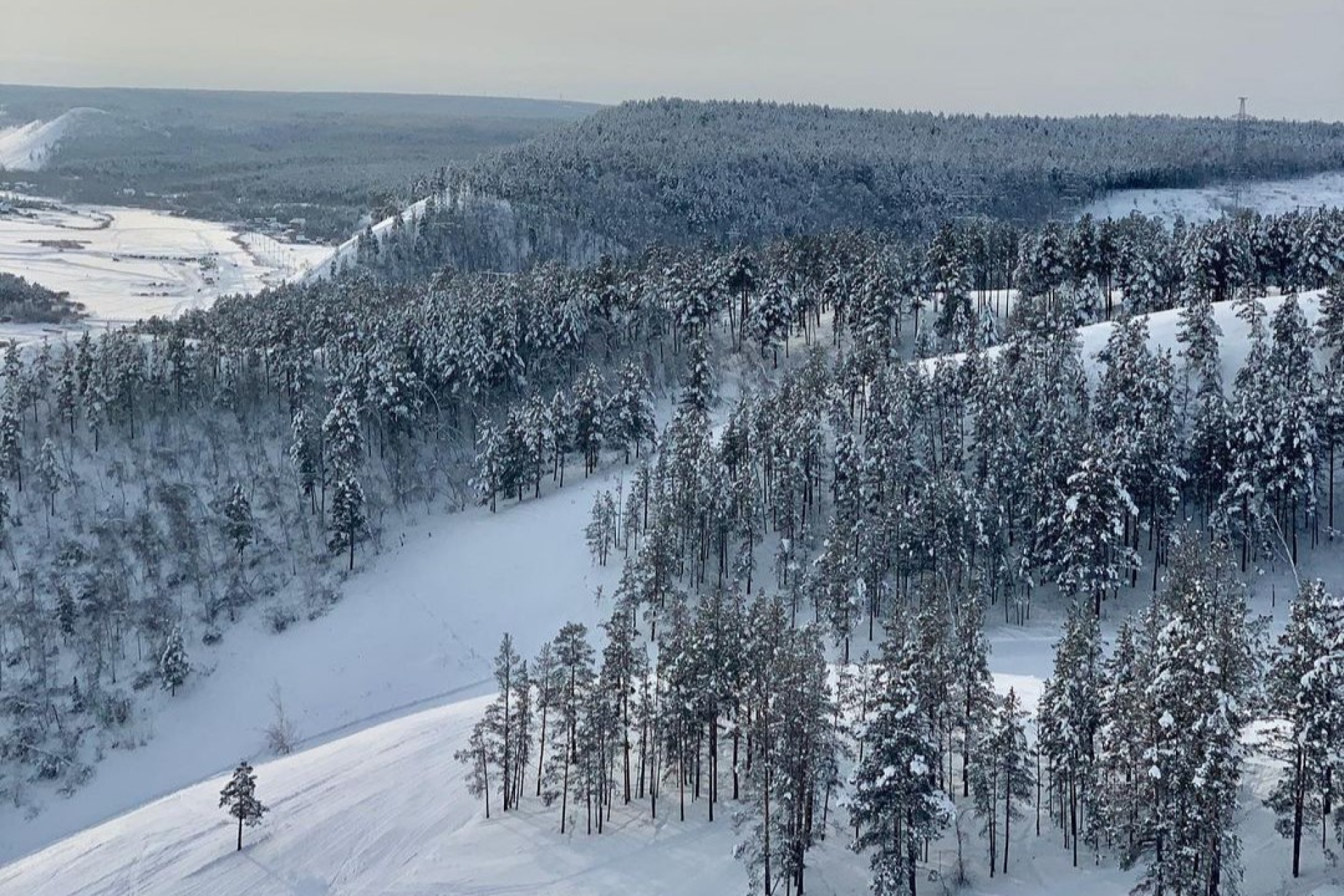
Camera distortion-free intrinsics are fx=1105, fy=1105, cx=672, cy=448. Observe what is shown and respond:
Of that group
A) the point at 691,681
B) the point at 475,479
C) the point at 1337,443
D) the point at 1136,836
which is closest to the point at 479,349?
the point at 475,479

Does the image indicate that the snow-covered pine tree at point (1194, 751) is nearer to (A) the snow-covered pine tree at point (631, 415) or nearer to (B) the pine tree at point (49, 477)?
(A) the snow-covered pine tree at point (631, 415)

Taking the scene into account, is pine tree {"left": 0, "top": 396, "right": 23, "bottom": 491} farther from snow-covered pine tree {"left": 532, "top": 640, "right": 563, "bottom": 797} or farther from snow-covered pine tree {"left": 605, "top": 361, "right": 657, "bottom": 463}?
snow-covered pine tree {"left": 532, "top": 640, "right": 563, "bottom": 797}

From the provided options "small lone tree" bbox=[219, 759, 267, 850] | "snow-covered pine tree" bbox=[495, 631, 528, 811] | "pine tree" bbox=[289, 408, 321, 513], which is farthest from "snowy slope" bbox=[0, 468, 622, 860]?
"snow-covered pine tree" bbox=[495, 631, 528, 811]

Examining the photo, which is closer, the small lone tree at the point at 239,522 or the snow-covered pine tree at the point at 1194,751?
the snow-covered pine tree at the point at 1194,751

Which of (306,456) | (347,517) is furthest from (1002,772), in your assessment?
(306,456)

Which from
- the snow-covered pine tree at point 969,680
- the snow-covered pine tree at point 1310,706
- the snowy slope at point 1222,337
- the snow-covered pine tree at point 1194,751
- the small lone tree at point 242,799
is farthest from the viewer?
the snowy slope at point 1222,337

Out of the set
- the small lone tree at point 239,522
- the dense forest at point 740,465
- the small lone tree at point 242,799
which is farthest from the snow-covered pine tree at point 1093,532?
the small lone tree at point 239,522

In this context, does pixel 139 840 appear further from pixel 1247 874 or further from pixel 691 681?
pixel 1247 874
